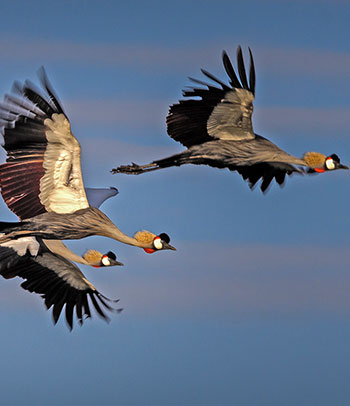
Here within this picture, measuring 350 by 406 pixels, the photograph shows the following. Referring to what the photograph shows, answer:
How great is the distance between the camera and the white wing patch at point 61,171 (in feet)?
99.0

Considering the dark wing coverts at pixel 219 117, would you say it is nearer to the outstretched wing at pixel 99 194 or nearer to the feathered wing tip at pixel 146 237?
the feathered wing tip at pixel 146 237

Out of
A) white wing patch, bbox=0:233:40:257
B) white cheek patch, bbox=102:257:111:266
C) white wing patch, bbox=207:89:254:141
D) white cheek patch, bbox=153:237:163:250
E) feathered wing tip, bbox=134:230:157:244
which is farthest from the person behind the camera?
white cheek patch, bbox=102:257:111:266

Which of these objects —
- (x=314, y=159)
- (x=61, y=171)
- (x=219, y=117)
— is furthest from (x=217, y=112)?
(x=61, y=171)

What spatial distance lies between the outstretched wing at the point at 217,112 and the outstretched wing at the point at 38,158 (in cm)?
344

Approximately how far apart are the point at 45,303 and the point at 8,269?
1.76 metres

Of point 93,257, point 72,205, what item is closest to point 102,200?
point 93,257

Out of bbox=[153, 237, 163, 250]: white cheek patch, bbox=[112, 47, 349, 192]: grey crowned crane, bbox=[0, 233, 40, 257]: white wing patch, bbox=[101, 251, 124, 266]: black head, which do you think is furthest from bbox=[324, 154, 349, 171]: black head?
bbox=[0, 233, 40, 257]: white wing patch

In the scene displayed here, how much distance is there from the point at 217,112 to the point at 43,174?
16.3ft

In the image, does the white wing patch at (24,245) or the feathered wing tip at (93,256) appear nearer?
Answer: the white wing patch at (24,245)

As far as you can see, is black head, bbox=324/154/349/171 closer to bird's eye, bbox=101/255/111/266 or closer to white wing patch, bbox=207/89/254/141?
white wing patch, bbox=207/89/254/141

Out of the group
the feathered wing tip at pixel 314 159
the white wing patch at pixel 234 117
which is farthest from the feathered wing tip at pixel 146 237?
the feathered wing tip at pixel 314 159

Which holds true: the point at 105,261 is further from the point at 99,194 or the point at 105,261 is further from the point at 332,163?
the point at 332,163

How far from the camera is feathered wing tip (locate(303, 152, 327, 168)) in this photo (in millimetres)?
32353

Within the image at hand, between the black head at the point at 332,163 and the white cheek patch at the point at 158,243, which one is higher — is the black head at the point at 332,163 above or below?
above
